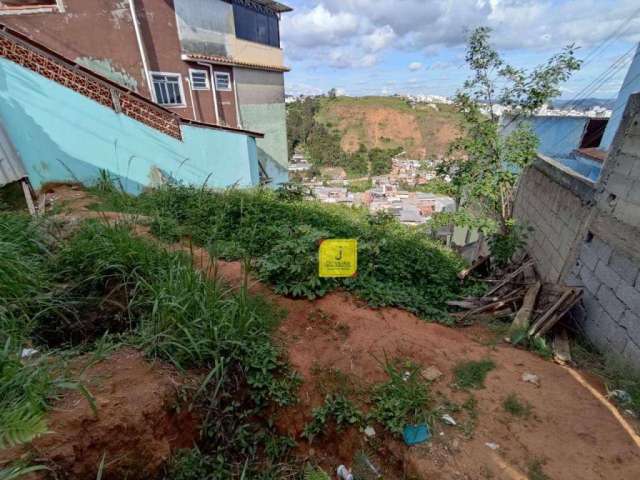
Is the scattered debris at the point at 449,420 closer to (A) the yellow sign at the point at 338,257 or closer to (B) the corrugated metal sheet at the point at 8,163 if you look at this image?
(A) the yellow sign at the point at 338,257

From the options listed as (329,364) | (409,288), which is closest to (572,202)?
(409,288)

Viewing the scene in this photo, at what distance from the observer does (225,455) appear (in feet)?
5.84

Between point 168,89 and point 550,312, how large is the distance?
11253mm

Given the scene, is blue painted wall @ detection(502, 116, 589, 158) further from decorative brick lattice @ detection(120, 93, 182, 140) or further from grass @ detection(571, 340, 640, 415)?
decorative brick lattice @ detection(120, 93, 182, 140)

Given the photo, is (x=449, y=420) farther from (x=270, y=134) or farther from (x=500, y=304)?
(x=270, y=134)

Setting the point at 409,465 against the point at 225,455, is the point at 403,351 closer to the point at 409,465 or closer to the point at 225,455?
the point at 409,465

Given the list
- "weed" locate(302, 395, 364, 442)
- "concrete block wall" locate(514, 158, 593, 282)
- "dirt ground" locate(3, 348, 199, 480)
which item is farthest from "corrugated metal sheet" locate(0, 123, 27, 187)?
"concrete block wall" locate(514, 158, 593, 282)

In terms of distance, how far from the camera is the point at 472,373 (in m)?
2.42

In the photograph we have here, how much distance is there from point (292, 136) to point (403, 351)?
43.3 m

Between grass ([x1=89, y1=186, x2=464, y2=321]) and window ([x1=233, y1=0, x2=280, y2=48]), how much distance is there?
954 cm

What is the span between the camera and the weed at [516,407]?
6.97 feet

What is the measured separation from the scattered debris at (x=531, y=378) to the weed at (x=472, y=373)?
22 centimetres

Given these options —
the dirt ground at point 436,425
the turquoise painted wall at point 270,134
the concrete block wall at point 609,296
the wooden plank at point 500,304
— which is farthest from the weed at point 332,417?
the turquoise painted wall at point 270,134

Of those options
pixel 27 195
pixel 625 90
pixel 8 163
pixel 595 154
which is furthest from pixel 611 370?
pixel 625 90
